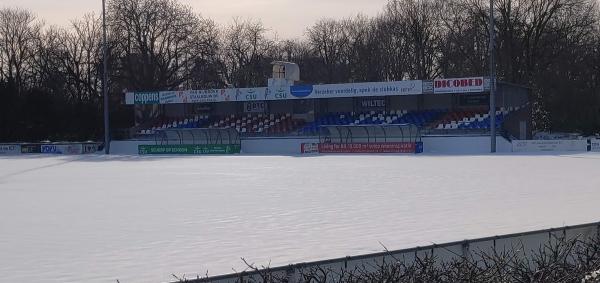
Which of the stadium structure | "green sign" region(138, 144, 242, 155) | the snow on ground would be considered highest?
the stadium structure

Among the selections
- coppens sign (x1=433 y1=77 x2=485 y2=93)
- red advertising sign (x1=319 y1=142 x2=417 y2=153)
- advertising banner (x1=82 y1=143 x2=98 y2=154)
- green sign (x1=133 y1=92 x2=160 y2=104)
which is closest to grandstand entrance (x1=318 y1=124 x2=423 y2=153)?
red advertising sign (x1=319 y1=142 x2=417 y2=153)

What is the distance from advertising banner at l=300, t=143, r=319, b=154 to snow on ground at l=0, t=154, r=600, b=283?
24.2 meters

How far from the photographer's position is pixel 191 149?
53.5m

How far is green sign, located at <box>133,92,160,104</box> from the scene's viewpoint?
196 feet

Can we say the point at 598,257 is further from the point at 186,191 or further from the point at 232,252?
the point at 186,191

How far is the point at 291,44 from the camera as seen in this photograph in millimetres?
86812

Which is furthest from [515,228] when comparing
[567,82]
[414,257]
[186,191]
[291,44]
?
[291,44]

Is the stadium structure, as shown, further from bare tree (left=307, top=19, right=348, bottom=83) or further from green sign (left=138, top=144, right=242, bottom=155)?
bare tree (left=307, top=19, right=348, bottom=83)

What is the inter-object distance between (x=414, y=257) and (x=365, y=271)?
2.00ft

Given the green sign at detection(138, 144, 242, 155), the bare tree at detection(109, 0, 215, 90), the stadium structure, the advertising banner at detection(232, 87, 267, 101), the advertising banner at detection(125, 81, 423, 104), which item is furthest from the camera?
the bare tree at detection(109, 0, 215, 90)

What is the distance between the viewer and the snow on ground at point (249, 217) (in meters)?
9.61

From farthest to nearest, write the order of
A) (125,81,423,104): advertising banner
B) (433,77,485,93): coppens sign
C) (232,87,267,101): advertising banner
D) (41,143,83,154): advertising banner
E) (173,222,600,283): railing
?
1. (41,143,83,154): advertising banner
2. (232,87,267,101): advertising banner
3. (125,81,423,104): advertising banner
4. (433,77,485,93): coppens sign
5. (173,222,600,283): railing

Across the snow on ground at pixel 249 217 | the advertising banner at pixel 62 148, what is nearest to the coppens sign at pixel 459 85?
the snow on ground at pixel 249 217

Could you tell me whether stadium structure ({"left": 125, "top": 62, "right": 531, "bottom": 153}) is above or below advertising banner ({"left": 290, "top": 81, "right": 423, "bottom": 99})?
below
